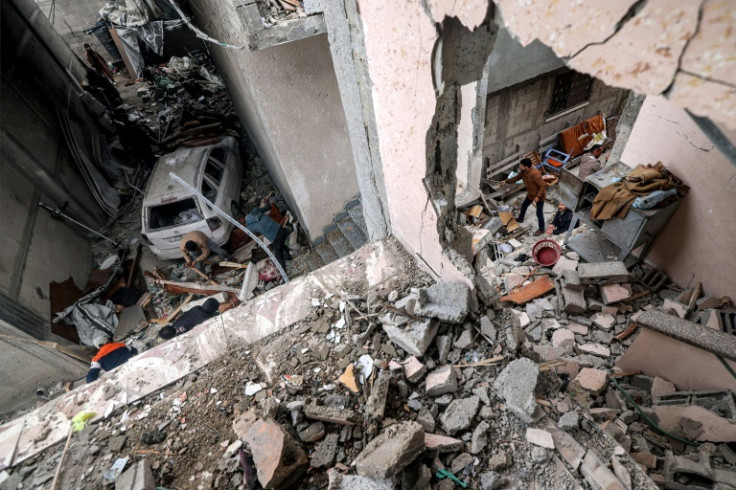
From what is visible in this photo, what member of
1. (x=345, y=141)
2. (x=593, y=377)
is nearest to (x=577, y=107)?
(x=345, y=141)

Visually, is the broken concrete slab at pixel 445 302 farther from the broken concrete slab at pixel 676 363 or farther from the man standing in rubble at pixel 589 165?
the man standing in rubble at pixel 589 165

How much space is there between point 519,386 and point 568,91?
29.5 ft

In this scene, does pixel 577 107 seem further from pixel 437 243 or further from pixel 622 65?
pixel 622 65

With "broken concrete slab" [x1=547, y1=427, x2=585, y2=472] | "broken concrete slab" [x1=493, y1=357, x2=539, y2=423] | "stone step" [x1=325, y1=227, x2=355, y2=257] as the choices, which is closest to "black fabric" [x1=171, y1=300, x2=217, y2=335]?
"stone step" [x1=325, y1=227, x2=355, y2=257]

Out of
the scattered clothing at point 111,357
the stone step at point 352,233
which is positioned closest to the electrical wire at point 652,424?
the stone step at point 352,233

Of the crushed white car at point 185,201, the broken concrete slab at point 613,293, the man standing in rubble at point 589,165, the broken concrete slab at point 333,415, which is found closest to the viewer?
the broken concrete slab at point 333,415

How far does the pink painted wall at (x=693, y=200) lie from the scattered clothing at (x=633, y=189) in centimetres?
15

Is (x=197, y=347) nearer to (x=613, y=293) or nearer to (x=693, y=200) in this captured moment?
(x=613, y=293)

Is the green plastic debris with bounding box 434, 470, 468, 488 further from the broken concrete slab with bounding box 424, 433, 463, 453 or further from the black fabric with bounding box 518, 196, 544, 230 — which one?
the black fabric with bounding box 518, 196, 544, 230

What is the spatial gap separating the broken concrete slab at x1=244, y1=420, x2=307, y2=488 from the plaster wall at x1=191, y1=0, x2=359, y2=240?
390cm

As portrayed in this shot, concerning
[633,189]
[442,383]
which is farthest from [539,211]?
[442,383]

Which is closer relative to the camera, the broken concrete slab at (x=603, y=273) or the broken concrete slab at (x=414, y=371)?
the broken concrete slab at (x=414, y=371)

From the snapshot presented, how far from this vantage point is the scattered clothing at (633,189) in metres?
4.69

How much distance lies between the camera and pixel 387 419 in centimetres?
230
